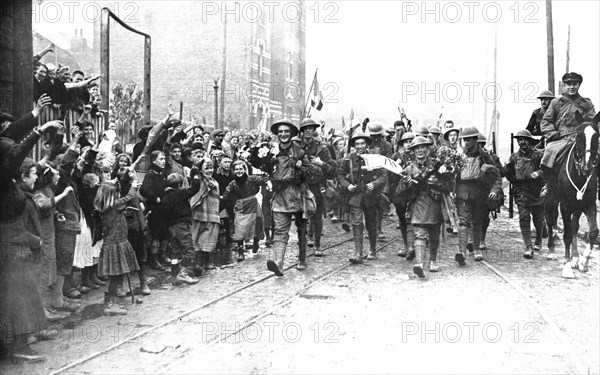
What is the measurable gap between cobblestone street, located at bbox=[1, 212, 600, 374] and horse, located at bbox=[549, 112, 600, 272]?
0.80m

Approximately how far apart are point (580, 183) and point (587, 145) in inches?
27.1

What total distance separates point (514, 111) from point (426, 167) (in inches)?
1782

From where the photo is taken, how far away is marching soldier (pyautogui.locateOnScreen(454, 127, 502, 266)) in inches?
413

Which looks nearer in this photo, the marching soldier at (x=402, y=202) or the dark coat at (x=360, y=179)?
the marching soldier at (x=402, y=202)

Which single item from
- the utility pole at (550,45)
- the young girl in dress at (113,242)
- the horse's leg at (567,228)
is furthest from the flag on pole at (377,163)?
the utility pole at (550,45)

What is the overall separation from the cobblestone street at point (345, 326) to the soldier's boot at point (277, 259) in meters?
0.15

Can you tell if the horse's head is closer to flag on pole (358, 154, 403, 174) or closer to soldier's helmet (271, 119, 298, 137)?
flag on pole (358, 154, 403, 174)

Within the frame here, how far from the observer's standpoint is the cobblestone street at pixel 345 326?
5367 mm

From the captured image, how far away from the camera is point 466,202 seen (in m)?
10.6

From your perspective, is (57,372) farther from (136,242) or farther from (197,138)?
(197,138)

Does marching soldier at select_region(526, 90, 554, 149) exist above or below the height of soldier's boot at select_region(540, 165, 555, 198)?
above

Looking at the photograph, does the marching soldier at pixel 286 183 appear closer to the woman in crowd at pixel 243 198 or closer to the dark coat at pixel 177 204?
the woman in crowd at pixel 243 198

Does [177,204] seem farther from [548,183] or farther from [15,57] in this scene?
[548,183]

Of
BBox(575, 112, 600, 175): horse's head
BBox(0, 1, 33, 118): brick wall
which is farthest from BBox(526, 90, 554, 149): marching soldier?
BBox(0, 1, 33, 118): brick wall
